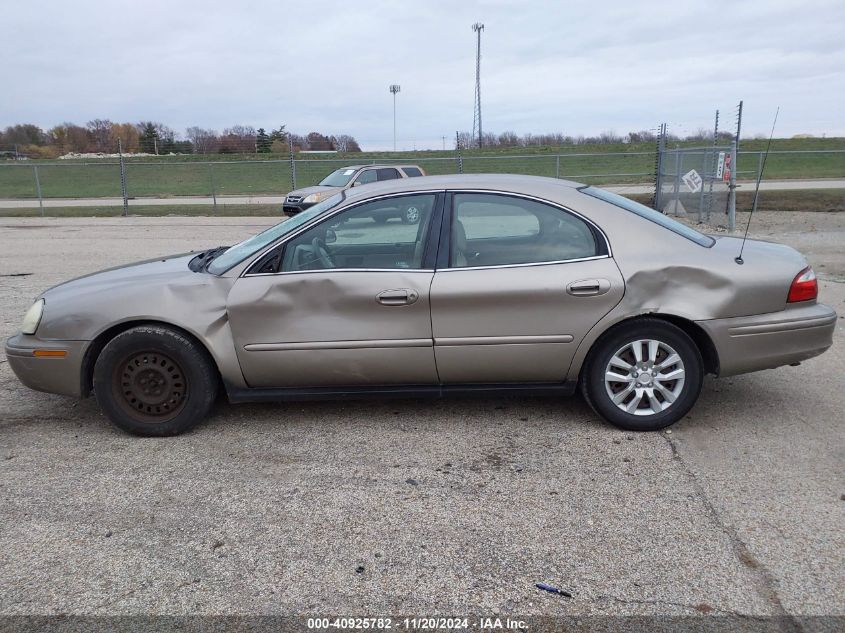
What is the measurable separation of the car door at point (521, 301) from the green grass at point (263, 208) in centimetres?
1774

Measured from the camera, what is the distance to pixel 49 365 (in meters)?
4.36

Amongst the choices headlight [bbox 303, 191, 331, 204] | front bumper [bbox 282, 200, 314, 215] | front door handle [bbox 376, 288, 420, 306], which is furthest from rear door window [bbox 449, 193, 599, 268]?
front bumper [bbox 282, 200, 314, 215]

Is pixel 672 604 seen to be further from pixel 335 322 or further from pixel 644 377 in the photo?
pixel 335 322

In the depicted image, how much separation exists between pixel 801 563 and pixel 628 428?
1461 millimetres

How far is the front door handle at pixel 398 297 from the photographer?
4.20m

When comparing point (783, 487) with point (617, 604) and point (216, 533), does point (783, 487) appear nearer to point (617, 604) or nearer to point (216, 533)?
point (617, 604)

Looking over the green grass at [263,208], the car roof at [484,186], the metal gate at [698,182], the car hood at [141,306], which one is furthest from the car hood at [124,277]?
the green grass at [263,208]

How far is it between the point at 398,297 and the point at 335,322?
404mm

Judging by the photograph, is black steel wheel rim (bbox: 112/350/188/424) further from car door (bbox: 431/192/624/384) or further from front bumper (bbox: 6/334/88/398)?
car door (bbox: 431/192/624/384)

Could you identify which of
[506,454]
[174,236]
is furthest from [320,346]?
[174,236]

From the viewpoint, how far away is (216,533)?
329 centimetres

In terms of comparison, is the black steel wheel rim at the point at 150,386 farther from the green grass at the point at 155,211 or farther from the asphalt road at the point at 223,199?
the asphalt road at the point at 223,199

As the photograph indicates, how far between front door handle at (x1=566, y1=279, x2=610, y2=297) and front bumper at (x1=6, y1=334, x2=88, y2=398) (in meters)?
2.90

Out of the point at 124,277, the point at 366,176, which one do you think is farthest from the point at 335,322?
the point at 366,176
